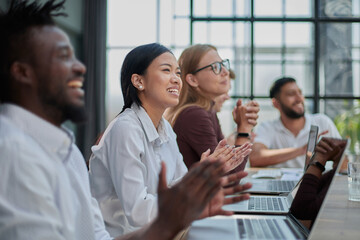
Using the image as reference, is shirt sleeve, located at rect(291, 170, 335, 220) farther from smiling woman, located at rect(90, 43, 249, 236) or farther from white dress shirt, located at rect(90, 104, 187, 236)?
white dress shirt, located at rect(90, 104, 187, 236)

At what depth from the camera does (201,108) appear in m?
2.45

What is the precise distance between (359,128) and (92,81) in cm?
355

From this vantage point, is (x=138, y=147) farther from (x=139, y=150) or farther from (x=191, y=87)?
(x=191, y=87)

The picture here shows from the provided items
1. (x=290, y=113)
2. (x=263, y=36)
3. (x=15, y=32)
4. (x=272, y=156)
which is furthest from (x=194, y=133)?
(x=263, y=36)

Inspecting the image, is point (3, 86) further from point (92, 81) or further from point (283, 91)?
point (92, 81)

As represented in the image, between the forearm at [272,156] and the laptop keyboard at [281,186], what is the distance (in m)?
0.96

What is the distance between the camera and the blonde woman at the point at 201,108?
7.74 ft

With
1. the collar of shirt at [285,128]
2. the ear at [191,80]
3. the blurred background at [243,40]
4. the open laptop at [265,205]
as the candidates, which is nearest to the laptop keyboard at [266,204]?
the open laptop at [265,205]

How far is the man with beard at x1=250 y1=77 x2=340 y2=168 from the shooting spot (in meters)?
3.58

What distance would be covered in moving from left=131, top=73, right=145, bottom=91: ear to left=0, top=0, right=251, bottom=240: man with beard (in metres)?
0.83

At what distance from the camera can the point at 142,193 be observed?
4.75 feet

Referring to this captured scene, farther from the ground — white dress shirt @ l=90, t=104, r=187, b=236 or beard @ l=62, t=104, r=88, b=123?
beard @ l=62, t=104, r=88, b=123

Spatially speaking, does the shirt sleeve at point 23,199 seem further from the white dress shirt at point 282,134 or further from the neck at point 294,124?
the neck at point 294,124

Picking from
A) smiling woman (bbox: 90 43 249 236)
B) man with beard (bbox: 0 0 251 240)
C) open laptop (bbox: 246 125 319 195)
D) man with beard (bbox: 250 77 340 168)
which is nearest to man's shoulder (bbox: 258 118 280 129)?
man with beard (bbox: 250 77 340 168)
